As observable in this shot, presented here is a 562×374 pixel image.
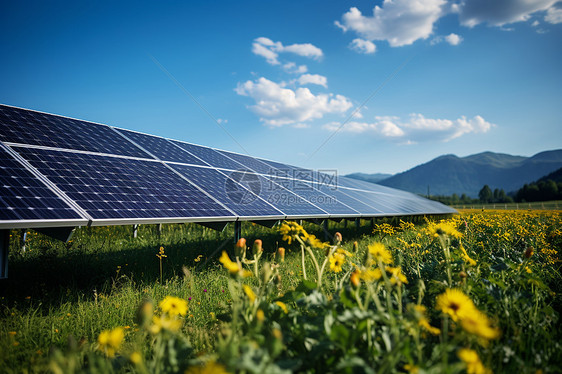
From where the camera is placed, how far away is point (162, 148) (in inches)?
297

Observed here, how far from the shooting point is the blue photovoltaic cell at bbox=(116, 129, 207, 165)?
696 cm

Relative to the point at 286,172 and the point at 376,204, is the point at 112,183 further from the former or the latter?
the point at 376,204

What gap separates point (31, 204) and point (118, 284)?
192 centimetres

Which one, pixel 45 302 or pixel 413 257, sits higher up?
pixel 413 257

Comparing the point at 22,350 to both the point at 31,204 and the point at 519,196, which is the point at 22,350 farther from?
the point at 519,196

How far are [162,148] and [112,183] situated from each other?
3.25 m

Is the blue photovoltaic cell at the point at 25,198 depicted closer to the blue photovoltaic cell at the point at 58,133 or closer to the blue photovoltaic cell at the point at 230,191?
the blue photovoltaic cell at the point at 58,133

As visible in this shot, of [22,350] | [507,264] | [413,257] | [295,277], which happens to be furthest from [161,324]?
[413,257]

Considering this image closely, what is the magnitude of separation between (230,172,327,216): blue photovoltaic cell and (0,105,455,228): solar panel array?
3cm

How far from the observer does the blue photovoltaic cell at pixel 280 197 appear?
6.12m

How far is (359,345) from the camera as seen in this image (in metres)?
2.03

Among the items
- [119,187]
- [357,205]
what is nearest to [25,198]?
[119,187]

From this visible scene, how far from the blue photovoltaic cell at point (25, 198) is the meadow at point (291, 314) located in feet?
3.60

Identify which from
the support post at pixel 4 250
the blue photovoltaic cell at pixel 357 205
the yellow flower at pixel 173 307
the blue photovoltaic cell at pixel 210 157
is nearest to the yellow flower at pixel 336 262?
the yellow flower at pixel 173 307
